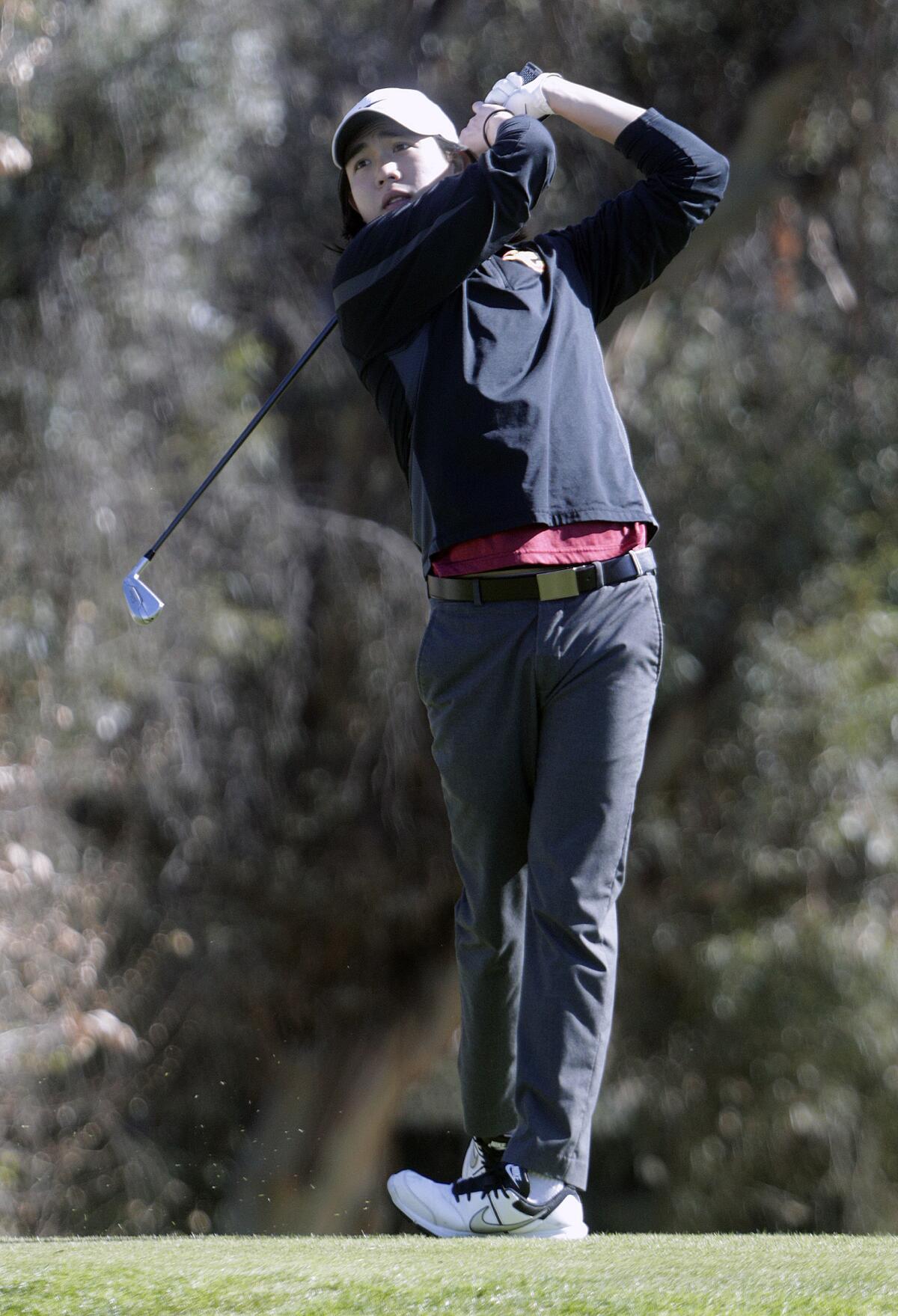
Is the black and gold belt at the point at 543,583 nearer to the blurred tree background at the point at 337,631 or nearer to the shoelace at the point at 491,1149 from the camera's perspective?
the shoelace at the point at 491,1149

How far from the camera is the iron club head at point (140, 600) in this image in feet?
10.5

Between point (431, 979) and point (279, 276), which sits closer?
point (279, 276)

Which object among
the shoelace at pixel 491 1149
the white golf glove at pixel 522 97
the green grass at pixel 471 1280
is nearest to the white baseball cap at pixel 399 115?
the white golf glove at pixel 522 97

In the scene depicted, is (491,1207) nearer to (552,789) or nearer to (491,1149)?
(491,1149)

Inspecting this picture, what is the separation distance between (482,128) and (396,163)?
17 cm

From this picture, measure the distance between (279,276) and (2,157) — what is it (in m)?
2.43

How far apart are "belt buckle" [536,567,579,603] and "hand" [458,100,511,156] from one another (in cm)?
77

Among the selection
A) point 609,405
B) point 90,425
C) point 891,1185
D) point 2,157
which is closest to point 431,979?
point 891,1185

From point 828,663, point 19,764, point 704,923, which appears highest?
point 19,764

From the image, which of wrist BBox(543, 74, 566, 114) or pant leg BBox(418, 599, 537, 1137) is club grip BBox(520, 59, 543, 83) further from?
pant leg BBox(418, 599, 537, 1137)

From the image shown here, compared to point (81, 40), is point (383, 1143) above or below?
below

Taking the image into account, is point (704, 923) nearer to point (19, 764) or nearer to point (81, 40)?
point (19, 764)

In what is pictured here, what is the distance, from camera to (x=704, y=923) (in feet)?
28.9

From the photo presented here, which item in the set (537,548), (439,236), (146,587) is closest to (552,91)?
(439,236)
